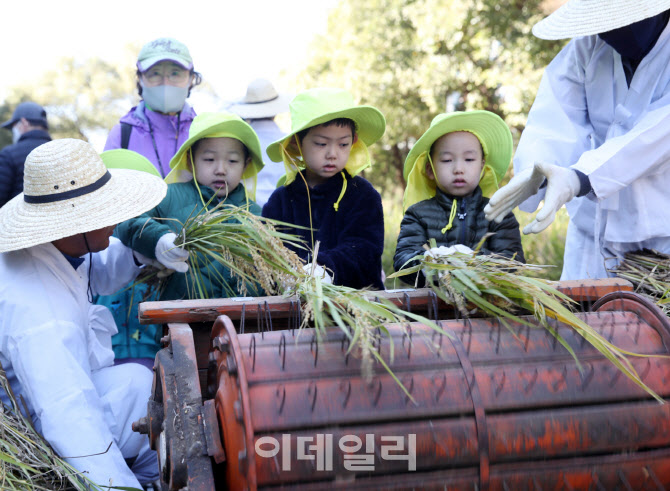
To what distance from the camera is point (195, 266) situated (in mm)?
2826

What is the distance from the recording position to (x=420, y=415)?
1.73 m

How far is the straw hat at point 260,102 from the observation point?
5078 millimetres

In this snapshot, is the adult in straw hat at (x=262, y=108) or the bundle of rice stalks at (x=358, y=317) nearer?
the bundle of rice stalks at (x=358, y=317)

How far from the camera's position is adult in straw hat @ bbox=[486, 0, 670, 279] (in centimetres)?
268

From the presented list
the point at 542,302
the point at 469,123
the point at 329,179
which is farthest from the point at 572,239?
the point at 542,302

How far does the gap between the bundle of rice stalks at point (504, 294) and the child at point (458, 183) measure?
2.56 ft

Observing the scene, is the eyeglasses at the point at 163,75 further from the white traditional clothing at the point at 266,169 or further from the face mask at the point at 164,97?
the white traditional clothing at the point at 266,169

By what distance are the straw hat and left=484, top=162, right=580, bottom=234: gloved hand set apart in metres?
2.76

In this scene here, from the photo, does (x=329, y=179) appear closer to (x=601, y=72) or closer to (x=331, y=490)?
(x=601, y=72)

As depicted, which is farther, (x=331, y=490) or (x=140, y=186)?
(x=140, y=186)

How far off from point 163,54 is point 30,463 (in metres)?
2.51

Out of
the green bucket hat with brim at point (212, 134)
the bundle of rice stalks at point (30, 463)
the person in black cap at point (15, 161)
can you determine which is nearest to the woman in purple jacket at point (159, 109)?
the green bucket hat with brim at point (212, 134)

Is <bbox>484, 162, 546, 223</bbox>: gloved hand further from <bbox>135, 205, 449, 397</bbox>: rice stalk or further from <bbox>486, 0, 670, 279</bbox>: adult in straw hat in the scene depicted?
<bbox>135, 205, 449, 397</bbox>: rice stalk

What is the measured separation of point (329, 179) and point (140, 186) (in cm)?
92
